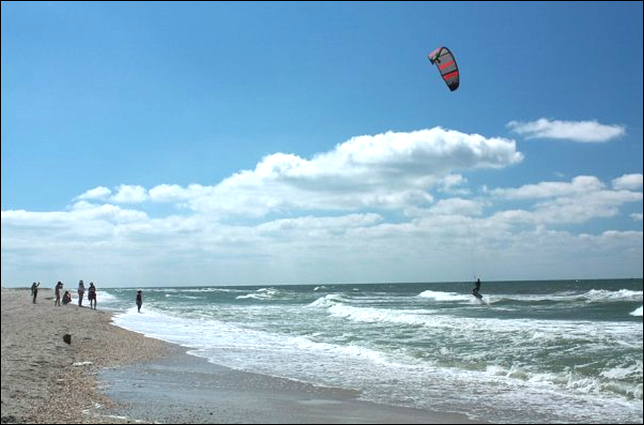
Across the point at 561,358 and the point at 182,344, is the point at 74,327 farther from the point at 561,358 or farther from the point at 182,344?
the point at 561,358

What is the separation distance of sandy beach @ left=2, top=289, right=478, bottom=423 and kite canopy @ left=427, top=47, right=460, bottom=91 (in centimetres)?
879

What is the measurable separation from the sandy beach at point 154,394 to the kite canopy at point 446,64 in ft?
28.8

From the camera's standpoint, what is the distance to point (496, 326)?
71.8 ft

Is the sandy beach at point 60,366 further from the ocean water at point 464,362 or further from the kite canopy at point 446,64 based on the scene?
the kite canopy at point 446,64

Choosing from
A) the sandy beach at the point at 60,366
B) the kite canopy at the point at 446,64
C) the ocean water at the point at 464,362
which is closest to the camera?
the sandy beach at the point at 60,366

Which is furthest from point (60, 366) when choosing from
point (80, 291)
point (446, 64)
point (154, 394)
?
point (80, 291)

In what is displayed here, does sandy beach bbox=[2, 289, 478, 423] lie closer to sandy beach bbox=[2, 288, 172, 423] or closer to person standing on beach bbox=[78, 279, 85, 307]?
sandy beach bbox=[2, 288, 172, 423]

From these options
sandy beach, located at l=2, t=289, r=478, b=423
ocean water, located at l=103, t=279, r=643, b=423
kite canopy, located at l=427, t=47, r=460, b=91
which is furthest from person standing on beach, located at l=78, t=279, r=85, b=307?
kite canopy, located at l=427, t=47, r=460, b=91

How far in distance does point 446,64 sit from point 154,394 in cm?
1108

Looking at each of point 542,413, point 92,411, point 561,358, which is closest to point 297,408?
point 92,411

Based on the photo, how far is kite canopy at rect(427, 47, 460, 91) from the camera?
590 inches

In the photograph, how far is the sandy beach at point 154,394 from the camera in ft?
26.1

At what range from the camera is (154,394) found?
31.2 feet

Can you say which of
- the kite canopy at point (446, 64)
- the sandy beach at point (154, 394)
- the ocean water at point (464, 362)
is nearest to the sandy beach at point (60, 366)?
the sandy beach at point (154, 394)
